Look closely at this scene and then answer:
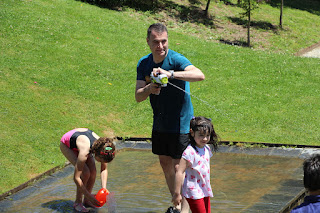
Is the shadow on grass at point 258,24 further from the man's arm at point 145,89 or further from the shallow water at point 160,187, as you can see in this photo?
the man's arm at point 145,89

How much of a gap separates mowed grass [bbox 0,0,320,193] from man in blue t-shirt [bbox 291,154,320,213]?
4797 millimetres

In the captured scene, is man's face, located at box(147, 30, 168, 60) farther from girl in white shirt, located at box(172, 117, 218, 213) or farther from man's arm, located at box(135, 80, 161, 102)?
girl in white shirt, located at box(172, 117, 218, 213)

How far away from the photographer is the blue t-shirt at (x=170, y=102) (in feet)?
15.5

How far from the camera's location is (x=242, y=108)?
34.3 ft

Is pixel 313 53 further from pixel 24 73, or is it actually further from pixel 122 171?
pixel 122 171

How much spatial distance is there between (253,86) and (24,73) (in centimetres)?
602

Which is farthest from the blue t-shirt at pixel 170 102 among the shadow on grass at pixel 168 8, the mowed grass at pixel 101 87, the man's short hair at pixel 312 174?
the shadow on grass at pixel 168 8

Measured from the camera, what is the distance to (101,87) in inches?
435

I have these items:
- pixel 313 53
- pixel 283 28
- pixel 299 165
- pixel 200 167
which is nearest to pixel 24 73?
pixel 299 165

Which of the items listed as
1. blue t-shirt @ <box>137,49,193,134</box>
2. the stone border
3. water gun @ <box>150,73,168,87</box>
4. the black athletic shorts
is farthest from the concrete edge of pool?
water gun @ <box>150,73,168,87</box>

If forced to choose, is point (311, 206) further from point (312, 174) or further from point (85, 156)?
point (85, 156)

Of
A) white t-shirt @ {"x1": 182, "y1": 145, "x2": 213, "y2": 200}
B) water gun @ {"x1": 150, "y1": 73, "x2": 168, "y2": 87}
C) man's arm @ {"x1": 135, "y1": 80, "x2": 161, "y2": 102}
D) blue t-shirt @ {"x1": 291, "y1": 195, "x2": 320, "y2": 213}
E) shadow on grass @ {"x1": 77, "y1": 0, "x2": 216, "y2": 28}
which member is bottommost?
white t-shirt @ {"x1": 182, "y1": 145, "x2": 213, "y2": 200}

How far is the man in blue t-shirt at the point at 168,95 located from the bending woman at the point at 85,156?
60cm

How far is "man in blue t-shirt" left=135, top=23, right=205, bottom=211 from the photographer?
4.58 metres
